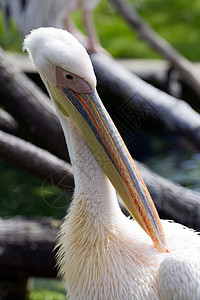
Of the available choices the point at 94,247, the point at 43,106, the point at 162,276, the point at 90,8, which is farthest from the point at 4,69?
the point at 90,8

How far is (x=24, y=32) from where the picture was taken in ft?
17.6

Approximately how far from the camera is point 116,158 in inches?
83.4

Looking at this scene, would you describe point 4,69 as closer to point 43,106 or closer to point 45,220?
point 43,106

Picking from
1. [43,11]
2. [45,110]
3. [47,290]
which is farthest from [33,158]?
[43,11]

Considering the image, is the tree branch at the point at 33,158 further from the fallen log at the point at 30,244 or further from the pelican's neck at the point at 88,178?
the pelican's neck at the point at 88,178

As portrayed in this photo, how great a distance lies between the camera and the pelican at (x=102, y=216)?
205cm

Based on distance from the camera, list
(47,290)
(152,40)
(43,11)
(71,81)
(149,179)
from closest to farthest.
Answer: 1. (71,81)
2. (149,179)
3. (47,290)
4. (152,40)
5. (43,11)

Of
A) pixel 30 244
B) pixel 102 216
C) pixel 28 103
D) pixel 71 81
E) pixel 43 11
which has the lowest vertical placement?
pixel 30 244

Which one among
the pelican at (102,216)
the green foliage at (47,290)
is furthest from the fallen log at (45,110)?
the green foliage at (47,290)

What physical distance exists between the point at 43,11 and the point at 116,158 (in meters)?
3.49

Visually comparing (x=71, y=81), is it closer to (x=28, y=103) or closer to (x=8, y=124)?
(x=28, y=103)

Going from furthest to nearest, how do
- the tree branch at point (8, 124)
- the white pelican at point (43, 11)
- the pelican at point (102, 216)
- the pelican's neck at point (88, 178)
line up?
the white pelican at point (43, 11) → the tree branch at point (8, 124) → the pelican's neck at point (88, 178) → the pelican at point (102, 216)

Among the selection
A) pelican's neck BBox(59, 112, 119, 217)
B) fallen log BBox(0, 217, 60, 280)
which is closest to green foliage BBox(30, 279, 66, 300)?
fallen log BBox(0, 217, 60, 280)

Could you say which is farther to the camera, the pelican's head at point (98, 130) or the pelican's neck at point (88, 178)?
the pelican's neck at point (88, 178)
